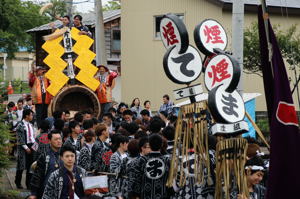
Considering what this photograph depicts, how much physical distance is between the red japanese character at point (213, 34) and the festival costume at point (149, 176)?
1605 millimetres

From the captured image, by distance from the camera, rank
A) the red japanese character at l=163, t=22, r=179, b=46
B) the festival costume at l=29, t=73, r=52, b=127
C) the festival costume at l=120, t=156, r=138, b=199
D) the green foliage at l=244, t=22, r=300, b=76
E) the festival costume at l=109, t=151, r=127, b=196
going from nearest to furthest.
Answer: the red japanese character at l=163, t=22, r=179, b=46 → the festival costume at l=120, t=156, r=138, b=199 → the festival costume at l=109, t=151, r=127, b=196 → the festival costume at l=29, t=73, r=52, b=127 → the green foliage at l=244, t=22, r=300, b=76

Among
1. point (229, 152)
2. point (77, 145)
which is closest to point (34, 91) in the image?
point (77, 145)

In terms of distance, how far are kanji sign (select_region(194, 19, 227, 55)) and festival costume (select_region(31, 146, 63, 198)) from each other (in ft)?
7.69

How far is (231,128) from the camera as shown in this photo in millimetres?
6340

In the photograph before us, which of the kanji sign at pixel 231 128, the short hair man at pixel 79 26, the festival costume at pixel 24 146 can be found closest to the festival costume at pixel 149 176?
the kanji sign at pixel 231 128

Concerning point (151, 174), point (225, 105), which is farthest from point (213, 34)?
point (151, 174)

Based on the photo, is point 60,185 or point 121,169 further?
point 121,169

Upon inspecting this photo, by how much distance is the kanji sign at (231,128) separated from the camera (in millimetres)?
6281

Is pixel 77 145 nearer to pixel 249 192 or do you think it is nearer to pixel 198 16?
pixel 249 192

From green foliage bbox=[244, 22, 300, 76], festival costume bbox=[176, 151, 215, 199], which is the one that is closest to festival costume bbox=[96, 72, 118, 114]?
green foliage bbox=[244, 22, 300, 76]

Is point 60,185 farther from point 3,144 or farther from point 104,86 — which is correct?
point 104,86

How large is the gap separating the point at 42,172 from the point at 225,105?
286cm

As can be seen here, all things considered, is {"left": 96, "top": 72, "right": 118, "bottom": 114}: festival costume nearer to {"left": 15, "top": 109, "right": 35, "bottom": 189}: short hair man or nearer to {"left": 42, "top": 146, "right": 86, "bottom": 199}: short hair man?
{"left": 15, "top": 109, "right": 35, "bottom": 189}: short hair man

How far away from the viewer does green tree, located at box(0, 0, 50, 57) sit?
40.3 m
